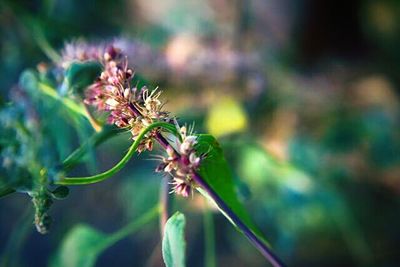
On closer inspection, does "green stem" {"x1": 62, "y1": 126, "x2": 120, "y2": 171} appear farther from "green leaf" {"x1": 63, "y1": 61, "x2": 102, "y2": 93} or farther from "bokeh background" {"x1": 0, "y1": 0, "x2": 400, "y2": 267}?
"bokeh background" {"x1": 0, "y1": 0, "x2": 400, "y2": 267}

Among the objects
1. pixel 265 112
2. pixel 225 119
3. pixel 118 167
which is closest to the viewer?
pixel 118 167

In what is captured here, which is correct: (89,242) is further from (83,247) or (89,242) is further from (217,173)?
(217,173)

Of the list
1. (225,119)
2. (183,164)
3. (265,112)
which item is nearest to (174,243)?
(183,164)

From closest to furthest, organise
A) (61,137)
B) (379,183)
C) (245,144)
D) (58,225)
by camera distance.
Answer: (61,137)
(245,144)
(58,225)
(379,183)

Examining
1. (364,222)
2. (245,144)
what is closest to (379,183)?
(364,222)

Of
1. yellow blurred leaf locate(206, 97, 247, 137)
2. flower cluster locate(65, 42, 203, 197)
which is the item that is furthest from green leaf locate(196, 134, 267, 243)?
yellow blurred leaf locate(206, 97, 247, 137)

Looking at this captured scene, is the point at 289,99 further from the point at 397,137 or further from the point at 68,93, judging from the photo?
the point at 68,93

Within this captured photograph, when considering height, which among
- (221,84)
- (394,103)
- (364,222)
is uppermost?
(221,84)
